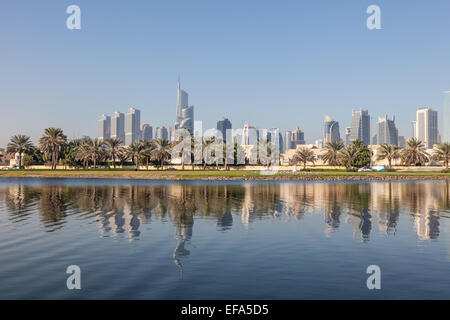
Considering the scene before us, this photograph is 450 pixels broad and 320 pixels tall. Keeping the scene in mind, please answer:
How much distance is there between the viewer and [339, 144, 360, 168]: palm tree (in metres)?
126

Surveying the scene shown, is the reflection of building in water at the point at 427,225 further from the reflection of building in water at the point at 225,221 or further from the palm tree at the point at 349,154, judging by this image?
the palm tree at the point at 349,154

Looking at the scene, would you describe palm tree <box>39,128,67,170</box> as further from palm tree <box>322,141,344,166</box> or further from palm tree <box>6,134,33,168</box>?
palm tree <box>322,141,344,166</box>

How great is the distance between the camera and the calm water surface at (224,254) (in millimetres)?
12922

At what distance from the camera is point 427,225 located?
25984mm

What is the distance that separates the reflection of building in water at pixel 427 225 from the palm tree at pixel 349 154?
9559cm

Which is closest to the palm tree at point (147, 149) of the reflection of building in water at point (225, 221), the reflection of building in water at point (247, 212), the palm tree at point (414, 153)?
the palm tree at point (414, 153)

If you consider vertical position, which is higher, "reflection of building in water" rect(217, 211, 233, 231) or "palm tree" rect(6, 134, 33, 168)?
"palm tree" rect(6, 134, 33, 168)

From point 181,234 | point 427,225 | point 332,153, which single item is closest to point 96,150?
point 332,153

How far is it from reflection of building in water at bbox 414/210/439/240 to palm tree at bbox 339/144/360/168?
95.6 meters

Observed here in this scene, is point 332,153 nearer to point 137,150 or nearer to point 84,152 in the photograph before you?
point 137,150

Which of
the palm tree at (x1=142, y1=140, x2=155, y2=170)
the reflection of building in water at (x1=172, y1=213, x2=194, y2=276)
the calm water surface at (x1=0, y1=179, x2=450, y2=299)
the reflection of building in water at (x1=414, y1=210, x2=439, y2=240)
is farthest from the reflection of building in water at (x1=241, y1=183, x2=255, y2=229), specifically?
the palm tree at (x1=142, y1=140, x2=155, y2=170)

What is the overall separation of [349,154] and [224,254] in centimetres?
11528
